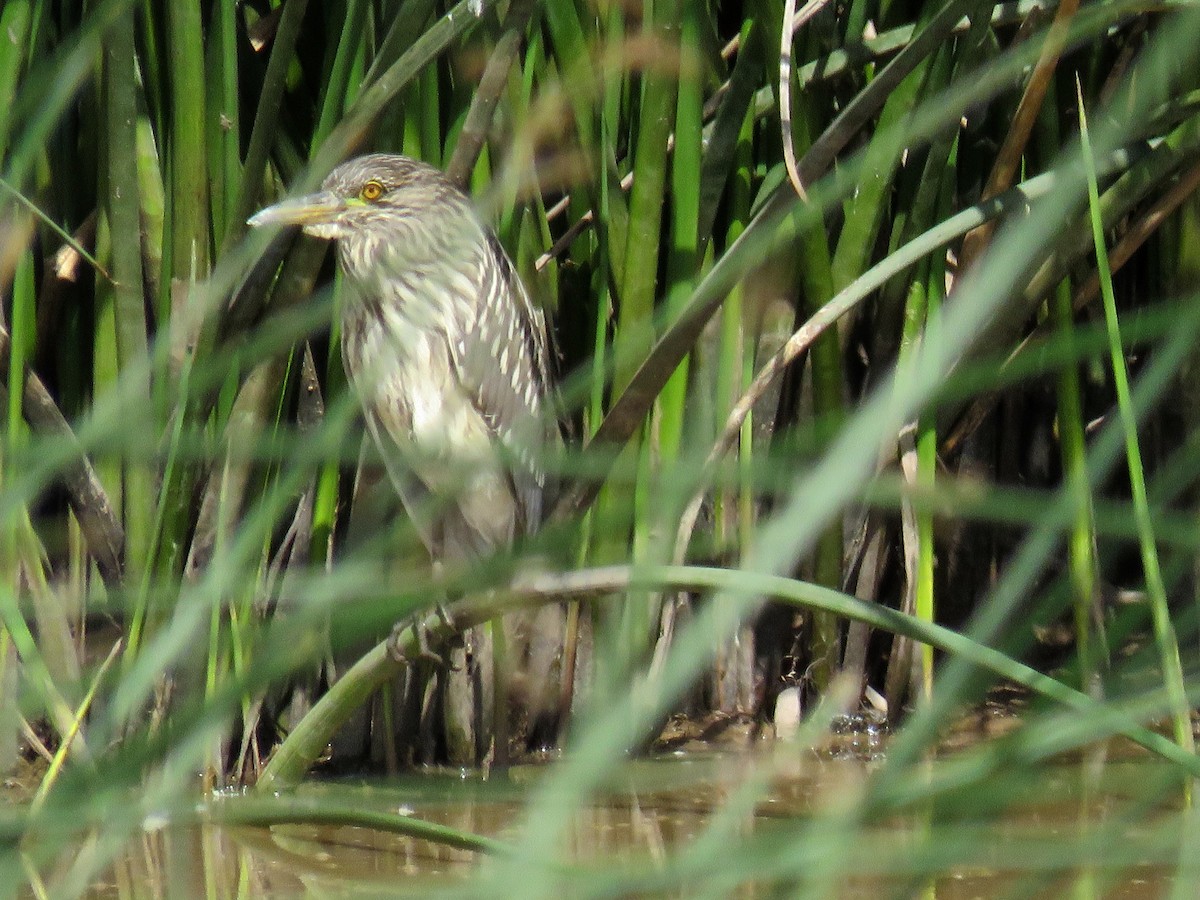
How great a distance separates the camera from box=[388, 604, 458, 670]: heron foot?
2.96 meters

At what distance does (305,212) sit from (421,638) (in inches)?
40.2

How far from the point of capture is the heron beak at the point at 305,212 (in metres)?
3.32

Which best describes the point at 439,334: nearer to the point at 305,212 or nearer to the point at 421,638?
the point at 305,212

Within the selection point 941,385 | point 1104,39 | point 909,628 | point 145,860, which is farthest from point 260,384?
point 941,385

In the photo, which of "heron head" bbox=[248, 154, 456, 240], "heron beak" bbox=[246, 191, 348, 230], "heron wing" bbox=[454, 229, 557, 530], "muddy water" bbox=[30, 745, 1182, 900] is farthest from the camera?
"heron wing" bbox=[454, 229, 557, 530]

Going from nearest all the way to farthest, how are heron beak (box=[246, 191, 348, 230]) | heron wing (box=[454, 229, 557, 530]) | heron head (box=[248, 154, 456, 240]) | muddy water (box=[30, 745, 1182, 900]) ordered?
muddy water (box=[30, 745, 1182, 900])
heron beak (box=[246, 191, 348, 230])
heron head (box=[248, 154, 456, 240])
heron wing (box=[454, 229, 557, 530])

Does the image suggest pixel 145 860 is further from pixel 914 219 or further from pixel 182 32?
pixel 914 219

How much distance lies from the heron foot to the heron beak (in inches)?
34.0

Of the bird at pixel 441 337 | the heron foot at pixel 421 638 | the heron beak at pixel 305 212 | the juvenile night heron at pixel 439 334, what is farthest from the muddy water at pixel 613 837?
the heron beak at pixel 305 212

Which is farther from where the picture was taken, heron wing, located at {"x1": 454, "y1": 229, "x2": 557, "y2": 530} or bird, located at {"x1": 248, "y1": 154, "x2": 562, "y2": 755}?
heron wing, located at {"x1": 454, "y1": 229, "x2": 557, "y2": 530}

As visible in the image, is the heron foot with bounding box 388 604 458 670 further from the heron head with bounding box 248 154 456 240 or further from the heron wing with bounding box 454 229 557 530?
the heron head with bounding box 248 154 456 240

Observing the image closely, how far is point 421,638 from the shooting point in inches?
121

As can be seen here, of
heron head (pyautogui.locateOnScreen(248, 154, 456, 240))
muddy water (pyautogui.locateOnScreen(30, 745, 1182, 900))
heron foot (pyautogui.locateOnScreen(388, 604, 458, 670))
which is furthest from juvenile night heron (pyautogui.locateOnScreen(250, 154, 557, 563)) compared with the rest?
muddy water (pyautogui.locateOnScreen(30, 745, 1182, 900))

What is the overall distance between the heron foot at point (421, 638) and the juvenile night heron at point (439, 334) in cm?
49
